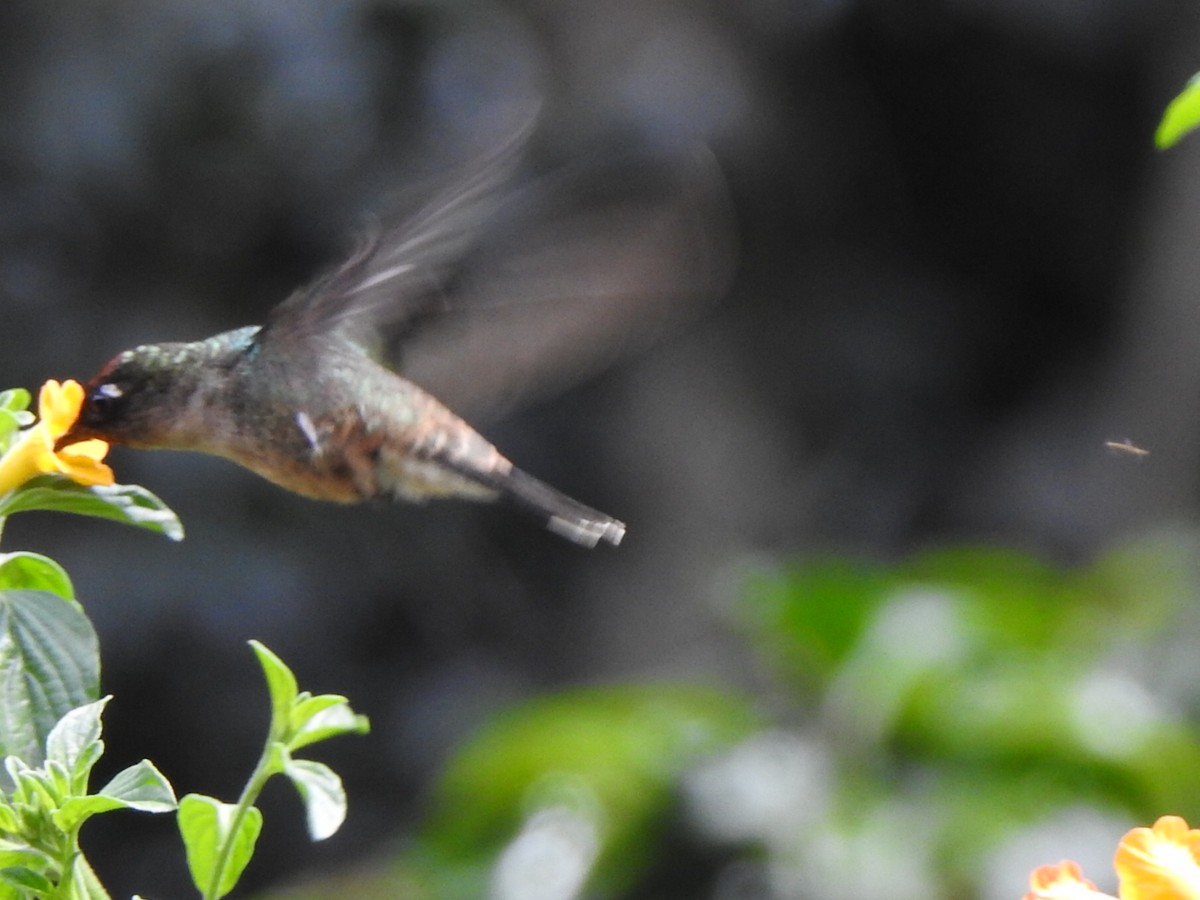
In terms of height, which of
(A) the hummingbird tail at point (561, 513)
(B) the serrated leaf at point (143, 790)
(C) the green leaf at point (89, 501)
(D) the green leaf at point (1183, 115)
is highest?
(D) the green leaf at point (1183, 115)

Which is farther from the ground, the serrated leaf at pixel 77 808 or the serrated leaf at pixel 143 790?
the serrated leaf at pixel 77 808

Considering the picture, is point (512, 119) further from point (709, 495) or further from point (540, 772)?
point (709, 495)

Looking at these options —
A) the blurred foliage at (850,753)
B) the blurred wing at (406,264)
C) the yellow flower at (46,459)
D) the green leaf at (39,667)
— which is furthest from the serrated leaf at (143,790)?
the blurred foliage at (850,753)

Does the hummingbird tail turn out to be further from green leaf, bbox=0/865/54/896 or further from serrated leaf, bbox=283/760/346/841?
green leaf, bbox=0/865/54/896

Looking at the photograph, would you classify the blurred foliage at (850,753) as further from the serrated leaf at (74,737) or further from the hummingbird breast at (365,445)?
the serrated leaf at (74,737)

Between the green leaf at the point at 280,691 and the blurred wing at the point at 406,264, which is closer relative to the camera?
the green leaf at the point at 280,691

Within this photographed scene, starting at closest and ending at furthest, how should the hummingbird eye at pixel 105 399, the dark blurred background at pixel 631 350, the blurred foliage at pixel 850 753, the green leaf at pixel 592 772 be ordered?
1. the hummingbird eye at pixel 105 399
2. the blurred foliage at pixel 850 753
3. the green leaf at pixel 592 772
4. the dark blurred background at pixel 631 350

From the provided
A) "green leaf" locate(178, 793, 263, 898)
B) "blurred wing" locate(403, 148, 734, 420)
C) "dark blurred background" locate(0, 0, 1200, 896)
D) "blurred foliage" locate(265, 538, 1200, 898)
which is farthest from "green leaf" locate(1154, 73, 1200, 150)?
"dark blurred background" locate(0, 0, 1200, 896)
